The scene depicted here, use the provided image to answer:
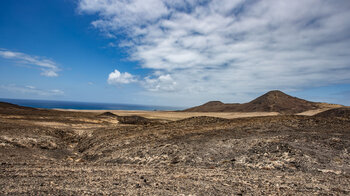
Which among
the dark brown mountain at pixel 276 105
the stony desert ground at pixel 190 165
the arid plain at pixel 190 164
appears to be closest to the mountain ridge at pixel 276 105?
the dark brown mountain at pixel 276 105

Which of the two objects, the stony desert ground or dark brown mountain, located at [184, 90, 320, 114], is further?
dark brown mountain, located at [184, 90, 320, 114]

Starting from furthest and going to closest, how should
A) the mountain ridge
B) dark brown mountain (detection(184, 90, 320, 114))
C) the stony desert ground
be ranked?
1. dark brown mountain (detection(184, 90, 320, 114))
2. the mountain ridge
3. the stony desert ground

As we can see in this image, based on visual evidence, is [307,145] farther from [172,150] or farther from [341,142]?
[172,150]

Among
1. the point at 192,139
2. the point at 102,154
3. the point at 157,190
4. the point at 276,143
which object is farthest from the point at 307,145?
the point at 102,154

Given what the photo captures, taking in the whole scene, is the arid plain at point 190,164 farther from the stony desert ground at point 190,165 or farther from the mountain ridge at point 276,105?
the mountain ridge at point 276,105

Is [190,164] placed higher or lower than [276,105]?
lower

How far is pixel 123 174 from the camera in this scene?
25.2 ft

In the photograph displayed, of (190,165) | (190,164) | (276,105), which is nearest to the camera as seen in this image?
(190,165)

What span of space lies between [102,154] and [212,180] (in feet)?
27.0

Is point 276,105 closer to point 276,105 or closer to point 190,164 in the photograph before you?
point 276,105

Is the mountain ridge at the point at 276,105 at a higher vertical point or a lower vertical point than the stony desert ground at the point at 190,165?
higher

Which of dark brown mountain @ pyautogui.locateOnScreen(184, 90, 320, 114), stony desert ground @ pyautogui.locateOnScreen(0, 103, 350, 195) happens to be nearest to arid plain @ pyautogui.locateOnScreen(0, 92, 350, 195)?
stony desert ground @ pyautogui.locateOnScreen(0, 103, 350, 195)

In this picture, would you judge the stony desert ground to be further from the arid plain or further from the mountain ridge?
the mountain ridge

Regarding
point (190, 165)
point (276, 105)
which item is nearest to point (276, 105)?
point (276, 105)
